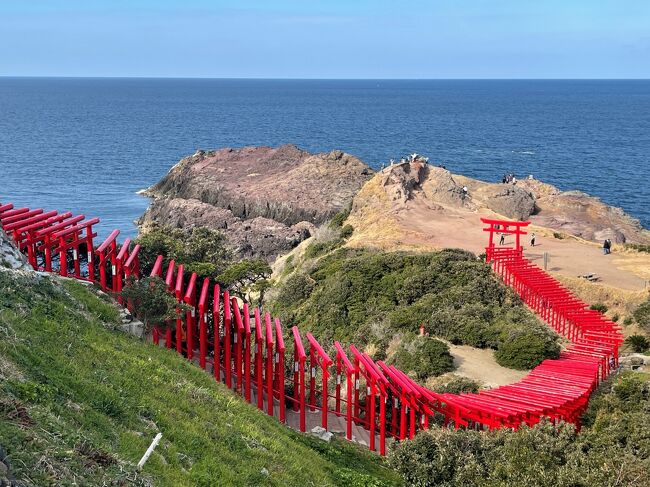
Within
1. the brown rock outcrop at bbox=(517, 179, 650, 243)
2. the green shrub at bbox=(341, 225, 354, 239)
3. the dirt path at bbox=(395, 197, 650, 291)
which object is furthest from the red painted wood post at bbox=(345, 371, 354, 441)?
the brown rock outcrop at bbox=(517, 179, 650, 243)

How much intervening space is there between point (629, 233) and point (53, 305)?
53.3 meters

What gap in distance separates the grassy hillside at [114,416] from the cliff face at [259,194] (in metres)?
40.6

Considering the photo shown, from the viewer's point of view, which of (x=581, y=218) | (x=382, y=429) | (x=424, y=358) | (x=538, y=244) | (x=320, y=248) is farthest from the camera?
(x=581, y=218)

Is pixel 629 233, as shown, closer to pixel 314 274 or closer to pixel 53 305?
pixel 314 274

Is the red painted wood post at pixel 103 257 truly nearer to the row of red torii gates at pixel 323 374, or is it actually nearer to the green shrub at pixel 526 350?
the row of red torii gates at pixel 323 374

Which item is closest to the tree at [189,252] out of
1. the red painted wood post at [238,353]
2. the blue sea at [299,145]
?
the red painted wood post at [238,353]

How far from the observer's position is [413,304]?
32.8m

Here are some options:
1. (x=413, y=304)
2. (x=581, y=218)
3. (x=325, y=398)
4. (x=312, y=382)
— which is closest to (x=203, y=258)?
A: (x=413, y=304)

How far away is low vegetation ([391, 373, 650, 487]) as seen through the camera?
13859mm

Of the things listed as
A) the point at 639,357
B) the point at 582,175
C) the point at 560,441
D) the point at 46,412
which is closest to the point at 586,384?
the point at 639,357

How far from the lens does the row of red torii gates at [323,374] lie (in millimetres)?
20359

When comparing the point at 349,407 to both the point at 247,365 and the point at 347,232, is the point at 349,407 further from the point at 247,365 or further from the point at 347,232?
the point at 347,232

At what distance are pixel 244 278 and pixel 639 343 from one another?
2027 cm

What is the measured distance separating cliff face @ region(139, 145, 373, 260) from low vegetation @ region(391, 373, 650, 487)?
42.7 metres
